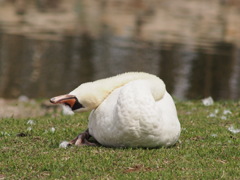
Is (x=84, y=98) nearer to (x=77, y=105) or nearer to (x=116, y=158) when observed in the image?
(x=77, y=105)

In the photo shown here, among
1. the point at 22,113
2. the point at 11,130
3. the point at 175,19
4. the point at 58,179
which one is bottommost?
the point at 175,19

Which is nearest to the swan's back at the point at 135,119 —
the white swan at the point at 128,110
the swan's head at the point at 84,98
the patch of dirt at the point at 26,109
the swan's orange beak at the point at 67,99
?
the white swan at the point at 128,110

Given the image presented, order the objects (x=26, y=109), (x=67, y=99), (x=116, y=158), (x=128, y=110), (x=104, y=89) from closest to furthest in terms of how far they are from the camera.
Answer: (x=116, y=158)
(x=128, y=110)
(x=67, y=99)
(x=104, y=89)
(x=26, y=109)

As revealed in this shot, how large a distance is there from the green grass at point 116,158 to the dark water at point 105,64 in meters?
12.3

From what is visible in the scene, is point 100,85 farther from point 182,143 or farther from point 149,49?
point 149,49

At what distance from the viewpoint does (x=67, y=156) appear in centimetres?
735

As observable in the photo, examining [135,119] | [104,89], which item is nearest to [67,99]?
[104,89]

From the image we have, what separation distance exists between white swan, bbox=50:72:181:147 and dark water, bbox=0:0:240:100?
13100mm

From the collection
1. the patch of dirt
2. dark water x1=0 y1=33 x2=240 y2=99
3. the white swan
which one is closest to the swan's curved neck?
the white swan

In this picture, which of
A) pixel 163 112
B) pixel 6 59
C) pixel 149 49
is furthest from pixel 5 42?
pixel 163 112

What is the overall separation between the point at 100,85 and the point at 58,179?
197 cm

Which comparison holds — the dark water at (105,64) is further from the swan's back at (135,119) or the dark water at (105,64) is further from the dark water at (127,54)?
the swan's back at (135,119)

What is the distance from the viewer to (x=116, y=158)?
7242 mm

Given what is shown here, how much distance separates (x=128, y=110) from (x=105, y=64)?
20315mm
